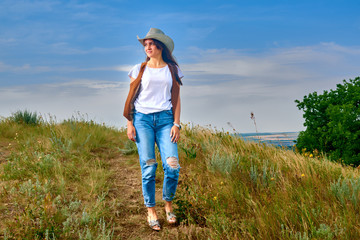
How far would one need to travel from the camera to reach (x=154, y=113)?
4.10 meters

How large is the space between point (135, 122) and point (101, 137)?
4.97 metres

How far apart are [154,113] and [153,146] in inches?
16.9

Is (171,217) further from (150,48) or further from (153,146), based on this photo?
(150,48)

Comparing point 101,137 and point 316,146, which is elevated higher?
point 101,137

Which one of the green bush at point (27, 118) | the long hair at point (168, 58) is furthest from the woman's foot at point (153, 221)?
the green bush at point (27, 118)

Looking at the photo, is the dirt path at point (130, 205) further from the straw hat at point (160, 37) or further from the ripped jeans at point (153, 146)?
the straw hat at point (160, 37)

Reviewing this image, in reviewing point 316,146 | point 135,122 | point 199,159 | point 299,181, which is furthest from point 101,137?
point 316,146

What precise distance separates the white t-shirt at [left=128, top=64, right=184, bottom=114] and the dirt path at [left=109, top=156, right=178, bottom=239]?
5.31ft

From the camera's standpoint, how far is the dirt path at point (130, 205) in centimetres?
430

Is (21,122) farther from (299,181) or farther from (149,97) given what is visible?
(299,181)

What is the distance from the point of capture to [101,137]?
348 inches

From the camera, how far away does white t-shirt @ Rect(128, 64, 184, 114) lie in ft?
13.4

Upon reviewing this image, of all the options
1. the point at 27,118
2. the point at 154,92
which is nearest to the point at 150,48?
the point at 154,92

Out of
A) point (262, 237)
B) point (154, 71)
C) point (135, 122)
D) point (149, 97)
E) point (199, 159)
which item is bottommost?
point (262, 237)
